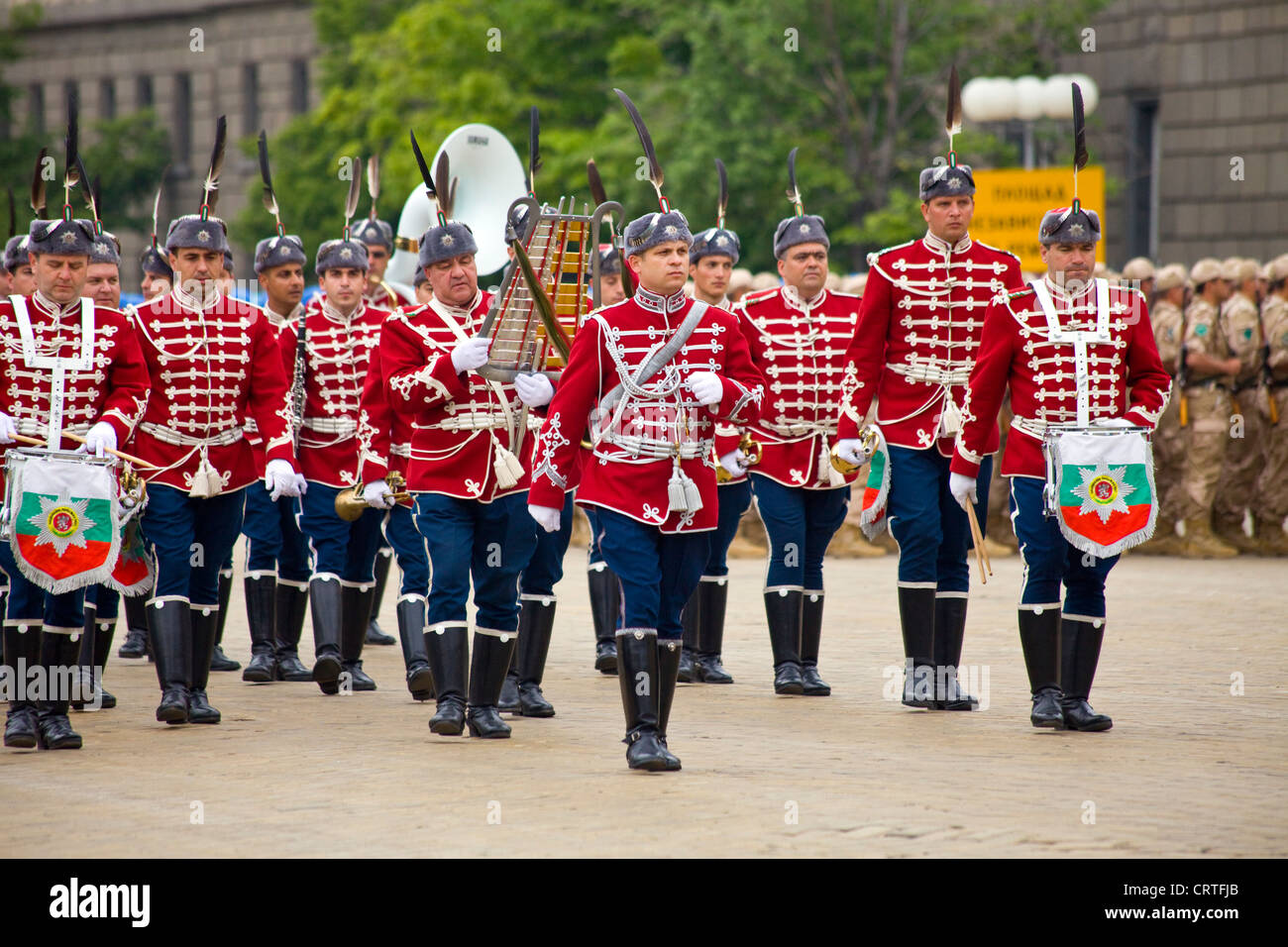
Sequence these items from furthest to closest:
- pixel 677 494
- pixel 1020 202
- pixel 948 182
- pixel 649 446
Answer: pixel 1020 202
pixel 948 182
pixel 649 446
pixel 677 494

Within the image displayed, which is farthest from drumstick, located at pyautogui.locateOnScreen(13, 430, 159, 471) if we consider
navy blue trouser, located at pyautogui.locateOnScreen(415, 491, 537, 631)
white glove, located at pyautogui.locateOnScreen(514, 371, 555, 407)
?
white glove, located at pyautogui.locateOnScreen(514, 371, 555, 407)

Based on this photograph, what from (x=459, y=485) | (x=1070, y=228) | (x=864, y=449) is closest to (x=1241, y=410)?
(x=864, y=449)

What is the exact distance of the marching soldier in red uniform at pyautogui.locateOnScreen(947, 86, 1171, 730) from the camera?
8555 mm

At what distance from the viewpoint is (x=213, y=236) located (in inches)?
372

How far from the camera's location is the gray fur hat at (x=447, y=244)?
8.67 meters

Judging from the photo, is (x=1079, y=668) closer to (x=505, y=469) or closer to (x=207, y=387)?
(x=505, y=469)

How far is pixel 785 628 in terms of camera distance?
33.3 feet

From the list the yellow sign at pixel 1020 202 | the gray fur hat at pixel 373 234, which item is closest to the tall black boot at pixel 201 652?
the gray fur hat at pixel 373 234

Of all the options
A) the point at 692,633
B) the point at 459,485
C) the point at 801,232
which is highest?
the point at 801,232

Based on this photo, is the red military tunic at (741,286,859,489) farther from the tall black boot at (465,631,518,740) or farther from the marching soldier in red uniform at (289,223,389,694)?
the tall black boot at (465,631,518,740)

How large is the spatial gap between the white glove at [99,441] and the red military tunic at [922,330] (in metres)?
3.27

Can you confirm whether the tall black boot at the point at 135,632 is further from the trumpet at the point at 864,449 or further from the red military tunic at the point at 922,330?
the red military tunic at the point at 922,330

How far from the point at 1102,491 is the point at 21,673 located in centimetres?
451
